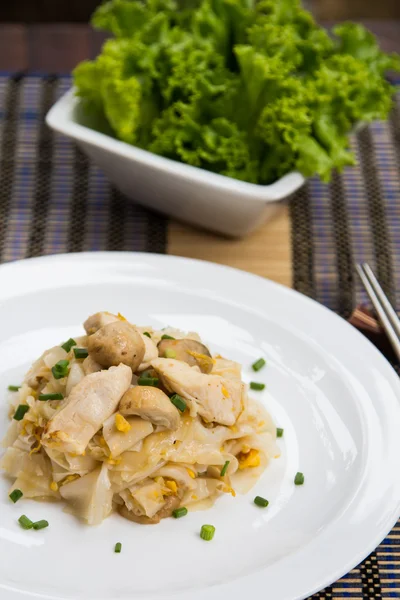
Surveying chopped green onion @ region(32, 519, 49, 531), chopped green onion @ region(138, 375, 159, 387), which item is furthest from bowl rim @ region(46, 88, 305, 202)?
chopped green onion @ region(32, 519, 49, 531)

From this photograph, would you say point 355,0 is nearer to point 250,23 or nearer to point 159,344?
point 250,23

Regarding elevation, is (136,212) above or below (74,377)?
below

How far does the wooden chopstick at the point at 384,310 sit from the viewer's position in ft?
10.4

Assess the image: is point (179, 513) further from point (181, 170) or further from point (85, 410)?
point (181, 170)

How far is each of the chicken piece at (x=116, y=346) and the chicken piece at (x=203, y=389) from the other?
72mm

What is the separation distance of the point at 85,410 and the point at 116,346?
24 cm

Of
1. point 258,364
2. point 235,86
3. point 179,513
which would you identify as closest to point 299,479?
point 179,513

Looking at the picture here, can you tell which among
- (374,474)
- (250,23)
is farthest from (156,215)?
(374,474)

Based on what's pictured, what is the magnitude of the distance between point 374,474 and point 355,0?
674cm

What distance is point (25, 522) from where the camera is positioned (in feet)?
7.96

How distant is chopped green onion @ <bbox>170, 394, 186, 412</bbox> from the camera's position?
8.64 feet

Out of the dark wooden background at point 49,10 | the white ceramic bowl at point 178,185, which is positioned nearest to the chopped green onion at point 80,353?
the white ceramic bowl at point 178,185

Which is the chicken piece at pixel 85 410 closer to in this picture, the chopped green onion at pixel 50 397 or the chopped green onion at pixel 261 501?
the chopped green onion at pixel 50 397

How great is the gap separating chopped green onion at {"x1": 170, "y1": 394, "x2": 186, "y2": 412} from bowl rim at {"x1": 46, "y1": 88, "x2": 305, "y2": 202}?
1.24m
